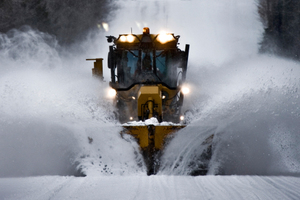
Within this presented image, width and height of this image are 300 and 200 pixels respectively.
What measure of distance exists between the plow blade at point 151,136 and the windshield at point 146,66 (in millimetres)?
2410

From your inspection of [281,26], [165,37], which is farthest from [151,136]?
[281,26]

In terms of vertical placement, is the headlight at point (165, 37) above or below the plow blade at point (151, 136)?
above

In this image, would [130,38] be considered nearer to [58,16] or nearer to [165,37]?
[165,37]

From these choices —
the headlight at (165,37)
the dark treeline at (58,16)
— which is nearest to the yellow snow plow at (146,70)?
the headlight at (165,37)

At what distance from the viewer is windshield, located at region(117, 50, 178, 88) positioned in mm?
7012

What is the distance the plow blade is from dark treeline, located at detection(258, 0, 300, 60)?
15032mm

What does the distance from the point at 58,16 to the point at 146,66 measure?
1502 centimetres

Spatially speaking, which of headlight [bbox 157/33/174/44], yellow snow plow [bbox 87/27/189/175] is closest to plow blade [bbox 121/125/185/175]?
yellow snow plow [bbox 87/27/189/175]

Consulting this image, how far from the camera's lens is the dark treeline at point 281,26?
18.6 m

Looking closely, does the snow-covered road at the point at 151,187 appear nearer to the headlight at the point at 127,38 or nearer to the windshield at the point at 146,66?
the windshield at the point at 146,66

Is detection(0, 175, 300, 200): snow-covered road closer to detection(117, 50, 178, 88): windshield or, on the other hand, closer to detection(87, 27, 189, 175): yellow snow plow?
detection(87, 27, 189, 175): yellow snow plow

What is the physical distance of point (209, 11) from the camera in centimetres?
1877

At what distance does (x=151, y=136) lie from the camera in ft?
15.4

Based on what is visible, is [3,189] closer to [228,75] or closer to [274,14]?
[228,75]
